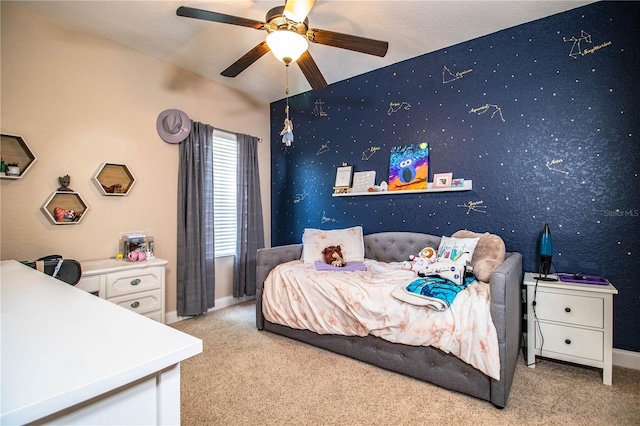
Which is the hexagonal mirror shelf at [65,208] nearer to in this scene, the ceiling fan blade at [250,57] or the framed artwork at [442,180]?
the ceiling fan blade at [250,57]

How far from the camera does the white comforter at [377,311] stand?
179cm

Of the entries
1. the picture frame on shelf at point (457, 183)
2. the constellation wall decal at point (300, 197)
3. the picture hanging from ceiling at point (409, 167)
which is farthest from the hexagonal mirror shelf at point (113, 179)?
the picture frame on shelf at point (457, 183)

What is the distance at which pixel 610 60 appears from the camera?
7.45 feet

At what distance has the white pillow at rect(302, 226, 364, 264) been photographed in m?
3.17

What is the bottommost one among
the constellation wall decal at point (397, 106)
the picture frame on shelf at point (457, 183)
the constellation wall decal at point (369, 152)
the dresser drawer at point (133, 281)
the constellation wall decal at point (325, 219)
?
the dresser drawer at point (133, 281)

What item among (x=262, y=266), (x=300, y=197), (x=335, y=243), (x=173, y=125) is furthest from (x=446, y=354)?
(x=173, y=125)

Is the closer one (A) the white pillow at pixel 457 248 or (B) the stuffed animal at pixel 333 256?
(A) the white pillow at pixel 457 248

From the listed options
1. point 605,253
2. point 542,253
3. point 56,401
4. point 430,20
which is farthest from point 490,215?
point 56,401

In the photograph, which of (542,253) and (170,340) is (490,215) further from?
(170,340)

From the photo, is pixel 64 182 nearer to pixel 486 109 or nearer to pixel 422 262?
pixel 422 262

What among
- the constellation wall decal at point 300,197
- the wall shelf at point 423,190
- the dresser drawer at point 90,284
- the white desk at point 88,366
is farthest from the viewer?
the constellation wall decal at point 300,197

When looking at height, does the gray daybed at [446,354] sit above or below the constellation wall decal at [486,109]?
below

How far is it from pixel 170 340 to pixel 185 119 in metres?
3.11

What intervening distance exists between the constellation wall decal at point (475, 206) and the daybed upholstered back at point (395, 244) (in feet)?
1.25
